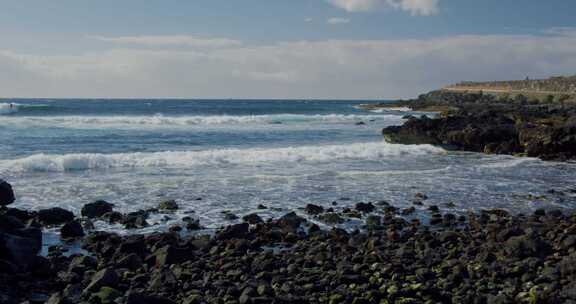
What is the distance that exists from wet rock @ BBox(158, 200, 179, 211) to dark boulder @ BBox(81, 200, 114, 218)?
119 centimetres

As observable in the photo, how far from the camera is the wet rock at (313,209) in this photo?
13091 mm

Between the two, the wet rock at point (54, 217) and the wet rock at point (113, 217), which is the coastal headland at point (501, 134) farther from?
the wet rock at point (54, 217)

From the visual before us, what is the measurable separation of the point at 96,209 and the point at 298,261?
589cm

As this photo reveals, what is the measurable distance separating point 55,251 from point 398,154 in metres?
18.2

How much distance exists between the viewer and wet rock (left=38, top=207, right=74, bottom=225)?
1197 centimetres

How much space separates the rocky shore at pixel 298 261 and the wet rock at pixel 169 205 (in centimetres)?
130

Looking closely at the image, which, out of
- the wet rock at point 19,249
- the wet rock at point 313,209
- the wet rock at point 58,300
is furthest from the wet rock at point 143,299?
the wet rock at point 313,209

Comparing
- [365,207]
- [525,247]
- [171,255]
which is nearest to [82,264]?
[171,255]

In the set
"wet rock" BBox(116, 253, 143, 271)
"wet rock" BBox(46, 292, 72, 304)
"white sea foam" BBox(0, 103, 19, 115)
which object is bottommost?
"wet rock" BBox(116, 253, 143, 271)

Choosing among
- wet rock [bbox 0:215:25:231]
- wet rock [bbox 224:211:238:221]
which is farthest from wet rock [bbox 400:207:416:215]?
wet rock [bbox 0:215:25:231]

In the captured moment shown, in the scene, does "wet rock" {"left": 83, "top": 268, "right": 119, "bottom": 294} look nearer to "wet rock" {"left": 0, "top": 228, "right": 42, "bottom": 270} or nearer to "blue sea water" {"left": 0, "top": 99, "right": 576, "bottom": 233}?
"wet rock" {"left": 0, "top": 228, "right": 42, "bottom": 270}

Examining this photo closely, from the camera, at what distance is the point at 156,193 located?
610 inches

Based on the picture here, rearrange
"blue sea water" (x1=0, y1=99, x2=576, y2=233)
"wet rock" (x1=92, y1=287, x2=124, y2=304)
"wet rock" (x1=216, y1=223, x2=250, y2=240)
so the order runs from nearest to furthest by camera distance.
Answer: "wet rock" (x1=92, y1=287, x2=124, y2=304) → "wet rock" (x1=216, y1=223, x2=250, y2=240) → "blue sea water" (x1=0, y1=99, x2=576, y2=233)

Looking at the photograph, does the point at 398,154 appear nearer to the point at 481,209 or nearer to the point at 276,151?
the point at 276,151
